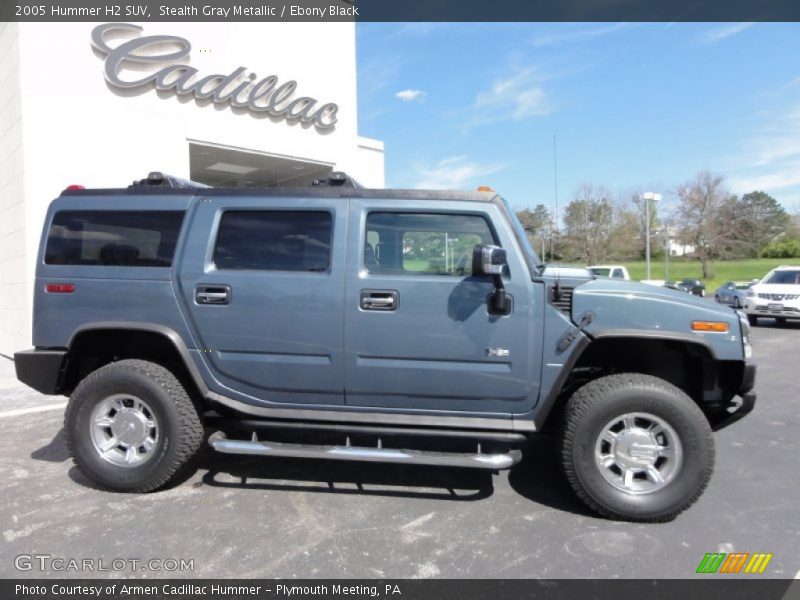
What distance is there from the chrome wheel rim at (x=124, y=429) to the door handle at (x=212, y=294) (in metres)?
0.86

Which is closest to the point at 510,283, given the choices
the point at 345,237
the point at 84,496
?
the point at 345,237

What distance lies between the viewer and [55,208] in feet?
12.3

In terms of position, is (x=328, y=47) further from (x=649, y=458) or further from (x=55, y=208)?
(x=649, y=458)

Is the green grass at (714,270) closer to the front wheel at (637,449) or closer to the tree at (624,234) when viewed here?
the tree at (624,234)

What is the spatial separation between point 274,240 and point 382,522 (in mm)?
2021

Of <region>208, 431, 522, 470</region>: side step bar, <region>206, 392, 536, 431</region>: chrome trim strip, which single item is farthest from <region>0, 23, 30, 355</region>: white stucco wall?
<region>208, 431, 522, 470</region>: side step bar

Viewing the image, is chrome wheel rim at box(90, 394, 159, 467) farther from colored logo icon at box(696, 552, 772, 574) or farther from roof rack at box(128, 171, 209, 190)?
colored logo icon at box(696, 552, 772, 574)

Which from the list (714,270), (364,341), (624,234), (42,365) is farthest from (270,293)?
(714,270)

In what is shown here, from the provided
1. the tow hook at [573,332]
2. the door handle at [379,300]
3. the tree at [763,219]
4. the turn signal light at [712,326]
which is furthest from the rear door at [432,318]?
the tree at [763,219]

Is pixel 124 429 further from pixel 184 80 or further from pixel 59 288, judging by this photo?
pixel 184 80

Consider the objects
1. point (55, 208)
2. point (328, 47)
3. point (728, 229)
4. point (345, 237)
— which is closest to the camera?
point (345, 237)

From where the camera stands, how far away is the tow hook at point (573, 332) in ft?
10.5

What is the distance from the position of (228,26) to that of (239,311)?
915 cm

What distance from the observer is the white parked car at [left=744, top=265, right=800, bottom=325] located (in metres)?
13.3
